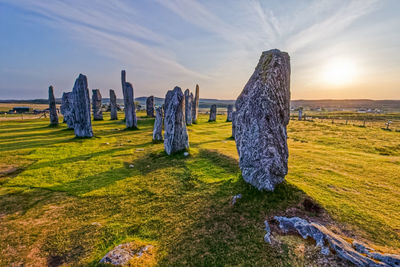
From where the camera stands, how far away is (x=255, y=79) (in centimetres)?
602

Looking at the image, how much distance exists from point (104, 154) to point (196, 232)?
9.79 meters

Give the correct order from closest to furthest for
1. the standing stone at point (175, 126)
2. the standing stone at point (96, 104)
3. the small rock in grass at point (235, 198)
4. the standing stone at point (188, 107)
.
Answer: the small rock in grass at point (235, 198), the standing stone at point (175, 126), the standing stone at point (188, 107), the standing stone at point (96, 104)

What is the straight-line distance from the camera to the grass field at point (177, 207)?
4.27 meters

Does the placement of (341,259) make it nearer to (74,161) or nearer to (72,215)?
(72,215)

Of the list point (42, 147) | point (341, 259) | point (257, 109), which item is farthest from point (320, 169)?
point (42, 147)

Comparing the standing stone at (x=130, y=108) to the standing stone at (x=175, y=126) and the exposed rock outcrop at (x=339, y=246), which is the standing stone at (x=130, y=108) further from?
the exposed rock outcrop at (x=339, y=246)

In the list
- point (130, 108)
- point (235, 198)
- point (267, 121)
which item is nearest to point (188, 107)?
point (130, 108)

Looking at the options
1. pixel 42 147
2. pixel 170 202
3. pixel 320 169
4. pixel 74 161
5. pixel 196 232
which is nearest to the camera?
pixel 196 232

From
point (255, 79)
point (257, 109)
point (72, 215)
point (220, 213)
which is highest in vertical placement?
point (255, 79)

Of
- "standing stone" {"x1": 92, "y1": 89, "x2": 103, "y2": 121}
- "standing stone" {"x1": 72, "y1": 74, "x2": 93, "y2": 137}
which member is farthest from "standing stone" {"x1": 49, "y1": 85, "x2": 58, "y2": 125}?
"standing stone" {"x1": 72, "y1": 74, "x2": 93, "y2": 137}

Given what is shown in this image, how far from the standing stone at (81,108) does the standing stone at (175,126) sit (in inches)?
340

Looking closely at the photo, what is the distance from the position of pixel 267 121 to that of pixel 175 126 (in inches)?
278

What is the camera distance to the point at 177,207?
6.09 m

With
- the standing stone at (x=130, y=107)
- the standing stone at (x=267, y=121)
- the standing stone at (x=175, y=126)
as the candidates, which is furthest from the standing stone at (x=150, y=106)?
the standing stone at (x=267, y=121)
